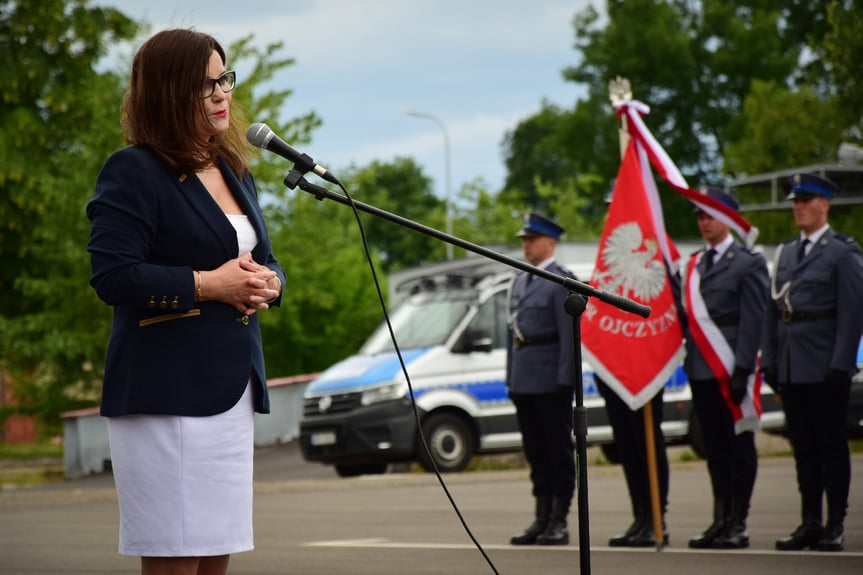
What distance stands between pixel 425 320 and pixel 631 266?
7863 millimetres

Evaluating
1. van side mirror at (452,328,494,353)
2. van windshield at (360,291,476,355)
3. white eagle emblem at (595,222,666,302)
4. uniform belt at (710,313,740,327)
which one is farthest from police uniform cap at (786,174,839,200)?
van windshield at (360,291,476,355)

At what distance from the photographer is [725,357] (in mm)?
8664

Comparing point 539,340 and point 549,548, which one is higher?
point 539,340

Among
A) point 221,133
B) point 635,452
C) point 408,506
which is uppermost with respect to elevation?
point 221,133

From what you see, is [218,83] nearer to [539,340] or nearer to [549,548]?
[549,548]

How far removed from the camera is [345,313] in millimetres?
30250

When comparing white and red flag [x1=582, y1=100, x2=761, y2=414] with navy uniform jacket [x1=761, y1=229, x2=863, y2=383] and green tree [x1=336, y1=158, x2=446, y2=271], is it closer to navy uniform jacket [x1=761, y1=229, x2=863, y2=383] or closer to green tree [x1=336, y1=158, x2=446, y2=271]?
navy uniform jacket [x1=761, y1=229, x2=863, y2=383]

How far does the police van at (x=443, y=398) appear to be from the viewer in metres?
15.6

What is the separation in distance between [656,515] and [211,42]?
17.5 ft

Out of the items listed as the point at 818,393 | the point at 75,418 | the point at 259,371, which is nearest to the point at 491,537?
the point at 818,393

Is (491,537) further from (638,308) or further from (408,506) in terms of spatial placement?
(638,308)

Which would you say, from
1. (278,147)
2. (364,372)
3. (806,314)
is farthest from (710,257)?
(364,372)

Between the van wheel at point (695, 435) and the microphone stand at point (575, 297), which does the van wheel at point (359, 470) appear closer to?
the van wheel at point (695, 435)

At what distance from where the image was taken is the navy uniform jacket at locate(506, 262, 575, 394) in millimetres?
9148
